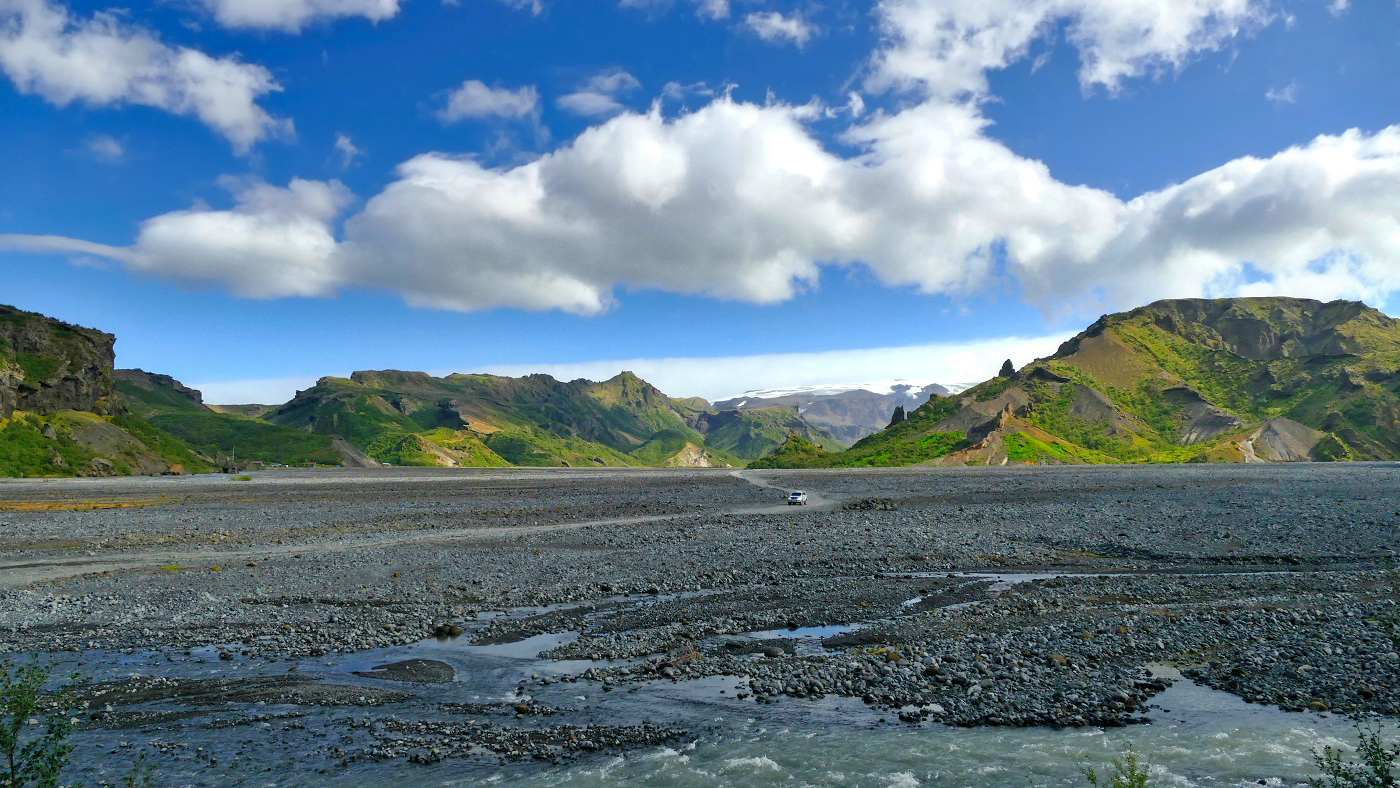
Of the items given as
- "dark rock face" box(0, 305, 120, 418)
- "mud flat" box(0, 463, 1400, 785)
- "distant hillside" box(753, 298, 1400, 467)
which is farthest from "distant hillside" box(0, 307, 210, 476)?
"distant hillside" box(753, 298, 1400, 467)

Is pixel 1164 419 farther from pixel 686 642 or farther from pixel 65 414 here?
pixel 65 414

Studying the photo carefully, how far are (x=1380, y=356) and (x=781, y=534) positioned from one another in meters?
224

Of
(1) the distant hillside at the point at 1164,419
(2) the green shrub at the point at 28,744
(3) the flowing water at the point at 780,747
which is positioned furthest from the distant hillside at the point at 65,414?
(1) the distant hillside at the point at 1164,419

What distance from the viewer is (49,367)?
5290 inches

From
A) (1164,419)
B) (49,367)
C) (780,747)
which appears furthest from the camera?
(1164,419)

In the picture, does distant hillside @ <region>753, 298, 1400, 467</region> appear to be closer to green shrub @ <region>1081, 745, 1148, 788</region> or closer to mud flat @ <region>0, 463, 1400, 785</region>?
mud flat @ <region>0, 463, 1400, 785</region>

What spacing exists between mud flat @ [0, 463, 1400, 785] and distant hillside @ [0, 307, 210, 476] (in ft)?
356

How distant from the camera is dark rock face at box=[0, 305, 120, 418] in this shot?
4943 inches

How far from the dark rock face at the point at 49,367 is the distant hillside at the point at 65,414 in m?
0.14

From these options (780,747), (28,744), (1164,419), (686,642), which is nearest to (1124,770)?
(780,747)

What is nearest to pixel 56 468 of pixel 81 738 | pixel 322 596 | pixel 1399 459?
pixel 322 596

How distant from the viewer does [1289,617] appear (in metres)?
18.5

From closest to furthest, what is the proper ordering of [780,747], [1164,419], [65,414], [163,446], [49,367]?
[780,747], [65,414], [49,367], [163,446], [1164,419]

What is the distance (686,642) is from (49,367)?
172 meters
